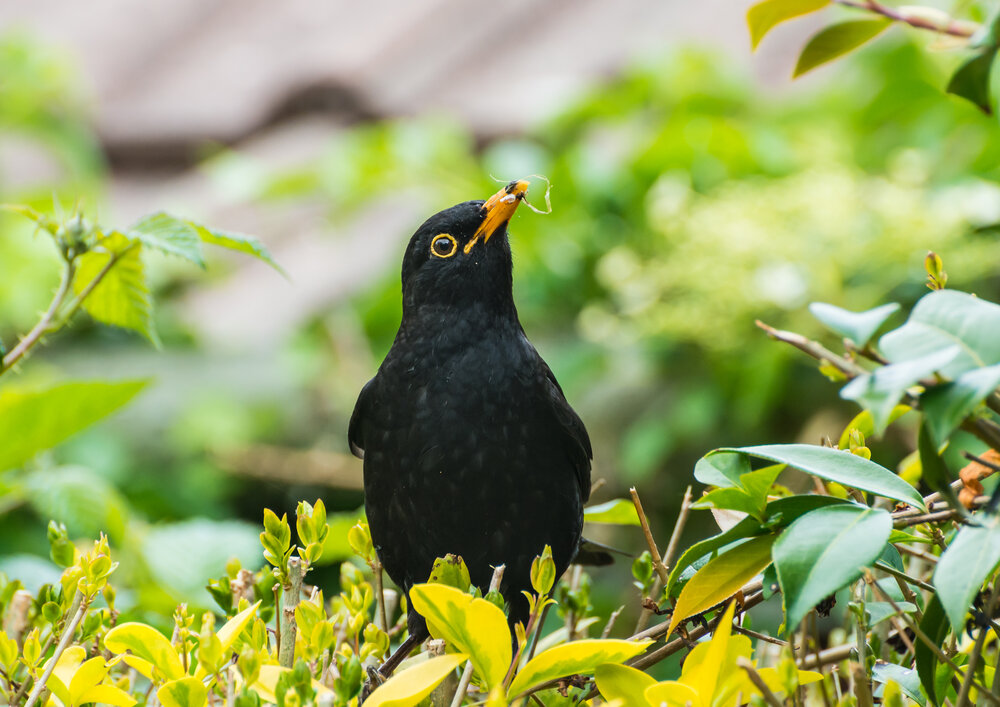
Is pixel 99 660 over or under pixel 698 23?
under

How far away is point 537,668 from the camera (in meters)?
0.68

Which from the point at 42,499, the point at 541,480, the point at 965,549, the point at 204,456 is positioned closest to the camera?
the point at 965,549

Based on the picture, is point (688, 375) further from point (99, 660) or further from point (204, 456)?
point (99, 660)

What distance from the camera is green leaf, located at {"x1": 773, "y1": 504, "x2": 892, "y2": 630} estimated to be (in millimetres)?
570

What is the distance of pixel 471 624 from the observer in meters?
0.67

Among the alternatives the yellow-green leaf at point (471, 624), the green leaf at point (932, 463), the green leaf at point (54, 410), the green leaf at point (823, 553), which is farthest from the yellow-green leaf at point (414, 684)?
the green leaf at point (54, 410)

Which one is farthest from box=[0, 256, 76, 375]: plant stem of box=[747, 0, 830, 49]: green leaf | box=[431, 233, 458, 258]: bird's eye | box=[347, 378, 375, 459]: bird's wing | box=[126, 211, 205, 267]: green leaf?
box=[747, 0, 830, 49]: green leaf

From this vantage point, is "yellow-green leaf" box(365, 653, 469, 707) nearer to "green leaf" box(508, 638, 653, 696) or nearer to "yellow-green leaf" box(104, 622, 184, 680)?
"green leaf" box(508, 638, 653, 696)

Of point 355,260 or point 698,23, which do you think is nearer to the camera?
point 355,260

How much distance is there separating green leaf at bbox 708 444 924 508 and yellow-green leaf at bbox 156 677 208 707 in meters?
0.43

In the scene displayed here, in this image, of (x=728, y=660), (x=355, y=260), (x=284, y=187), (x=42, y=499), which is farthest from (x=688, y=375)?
(x=728, y=660)

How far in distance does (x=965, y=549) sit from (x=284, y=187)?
109 inches

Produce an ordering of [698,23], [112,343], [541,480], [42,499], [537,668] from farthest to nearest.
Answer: [698,23], [112,343], [42,499], [541,480], [537,668]

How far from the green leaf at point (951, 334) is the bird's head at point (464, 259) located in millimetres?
713
